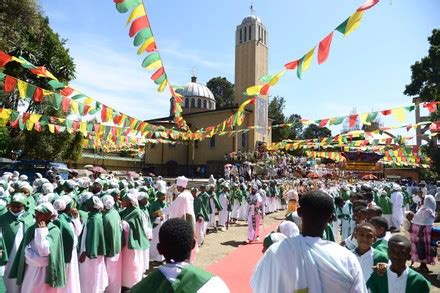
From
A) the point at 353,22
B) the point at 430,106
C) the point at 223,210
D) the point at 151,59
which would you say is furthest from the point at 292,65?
the point at 223,210

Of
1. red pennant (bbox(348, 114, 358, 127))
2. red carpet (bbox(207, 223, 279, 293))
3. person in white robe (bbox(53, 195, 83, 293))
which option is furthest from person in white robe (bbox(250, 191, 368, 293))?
red pennant (bbox(348, 114, 358, 127))

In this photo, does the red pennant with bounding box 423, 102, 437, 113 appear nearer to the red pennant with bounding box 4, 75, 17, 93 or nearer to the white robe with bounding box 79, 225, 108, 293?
the white robe with bounding box 79, 225, 108, 293

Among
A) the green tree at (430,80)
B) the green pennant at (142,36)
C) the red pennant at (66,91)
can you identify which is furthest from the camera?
the green tree at (430,80)

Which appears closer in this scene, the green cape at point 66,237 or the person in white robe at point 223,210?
the green cape at point 66,237

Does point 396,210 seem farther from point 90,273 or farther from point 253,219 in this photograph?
point 90,273

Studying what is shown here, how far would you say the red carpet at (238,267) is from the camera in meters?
7.51

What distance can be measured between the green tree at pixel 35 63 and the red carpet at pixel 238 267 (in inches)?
664

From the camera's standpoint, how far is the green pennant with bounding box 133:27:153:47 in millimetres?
8719

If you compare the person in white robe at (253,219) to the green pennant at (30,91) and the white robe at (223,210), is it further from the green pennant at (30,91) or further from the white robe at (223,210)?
the green pennant at (30,91)

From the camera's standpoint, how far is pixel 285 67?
7.78 m

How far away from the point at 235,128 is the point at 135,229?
3393cm

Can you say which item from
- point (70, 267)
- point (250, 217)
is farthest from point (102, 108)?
point (70, 267)

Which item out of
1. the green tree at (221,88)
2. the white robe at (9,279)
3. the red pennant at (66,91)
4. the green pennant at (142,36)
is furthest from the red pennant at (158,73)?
the green tree at (221,88)

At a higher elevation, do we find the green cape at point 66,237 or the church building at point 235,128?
the church building at point 235,128
